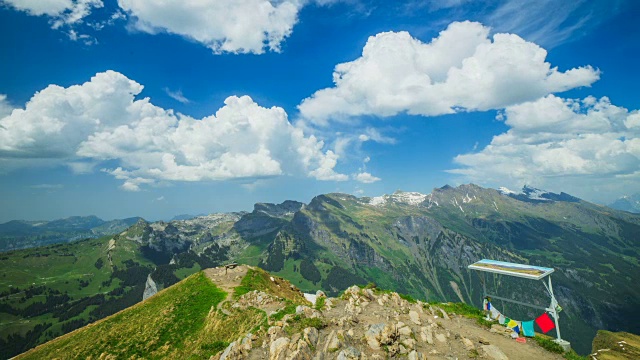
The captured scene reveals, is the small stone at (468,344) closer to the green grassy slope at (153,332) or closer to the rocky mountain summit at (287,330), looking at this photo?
the rocky mountain summit at (287,330)

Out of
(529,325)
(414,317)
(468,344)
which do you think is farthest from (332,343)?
(529,325)

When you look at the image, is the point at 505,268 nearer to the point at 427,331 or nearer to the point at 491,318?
the point at 491,318

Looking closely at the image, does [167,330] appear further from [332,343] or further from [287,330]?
[332,343]

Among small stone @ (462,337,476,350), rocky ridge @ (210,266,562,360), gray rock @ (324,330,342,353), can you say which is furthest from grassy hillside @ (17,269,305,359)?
small stone @ (462,337,476,350)

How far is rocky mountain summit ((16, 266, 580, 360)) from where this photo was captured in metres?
21.5

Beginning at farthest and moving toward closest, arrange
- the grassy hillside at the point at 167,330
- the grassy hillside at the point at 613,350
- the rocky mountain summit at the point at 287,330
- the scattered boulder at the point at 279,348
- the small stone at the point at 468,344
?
the grassy hillside at the point at 613,350, the grassy hillside at the point at 167,330, the small stone at the point at 468,344, the rocky mountain summit at the point at 287,330, the scattered boulder at the point at 279,348

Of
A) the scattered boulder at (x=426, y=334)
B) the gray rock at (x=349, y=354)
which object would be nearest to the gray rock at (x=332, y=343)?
the gray rock at (x=349, y=354)

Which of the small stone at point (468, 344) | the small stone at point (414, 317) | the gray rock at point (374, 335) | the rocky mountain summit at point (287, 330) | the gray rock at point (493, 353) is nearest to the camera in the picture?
the gray rock at point (493, 353)

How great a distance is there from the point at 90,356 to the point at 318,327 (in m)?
34.0

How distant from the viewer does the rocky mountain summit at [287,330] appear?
21.5 meters

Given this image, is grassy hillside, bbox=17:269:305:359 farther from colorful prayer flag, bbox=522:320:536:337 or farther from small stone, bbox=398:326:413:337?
colorful prayer flag, bbox=522:320:536:337

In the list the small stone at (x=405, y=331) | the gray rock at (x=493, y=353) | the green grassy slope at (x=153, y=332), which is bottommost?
the green grassy slope at (x=153, y=332)

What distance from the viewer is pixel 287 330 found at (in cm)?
2412

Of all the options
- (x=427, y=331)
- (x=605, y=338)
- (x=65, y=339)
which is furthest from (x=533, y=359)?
(x=605, y=338)
